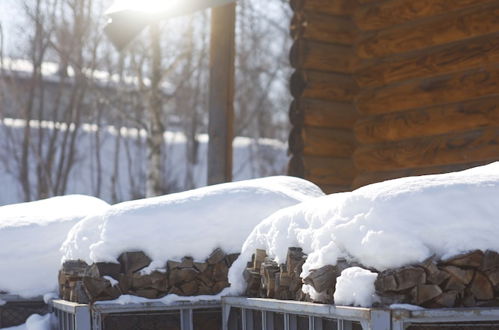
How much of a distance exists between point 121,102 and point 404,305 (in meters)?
16.6

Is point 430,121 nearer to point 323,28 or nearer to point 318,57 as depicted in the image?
point 318,57

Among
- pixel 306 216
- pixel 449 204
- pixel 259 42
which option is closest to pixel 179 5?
pixel 306 216

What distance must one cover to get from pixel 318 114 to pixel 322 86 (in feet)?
0.86

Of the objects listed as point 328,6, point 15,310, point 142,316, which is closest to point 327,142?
point 328,6

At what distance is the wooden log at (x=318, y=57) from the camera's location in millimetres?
8258

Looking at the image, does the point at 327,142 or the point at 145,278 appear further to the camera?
the point at 327,142

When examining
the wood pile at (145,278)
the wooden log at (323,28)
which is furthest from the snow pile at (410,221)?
the wooden log at (323,28)

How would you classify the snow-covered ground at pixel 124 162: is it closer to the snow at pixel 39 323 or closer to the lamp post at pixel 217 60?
the lamp post at pixel 217 60

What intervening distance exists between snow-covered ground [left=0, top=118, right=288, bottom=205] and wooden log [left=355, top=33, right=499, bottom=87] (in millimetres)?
14736

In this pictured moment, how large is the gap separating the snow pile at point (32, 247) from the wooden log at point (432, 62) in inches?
102

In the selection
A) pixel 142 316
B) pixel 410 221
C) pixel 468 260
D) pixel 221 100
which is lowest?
pixel 142 316

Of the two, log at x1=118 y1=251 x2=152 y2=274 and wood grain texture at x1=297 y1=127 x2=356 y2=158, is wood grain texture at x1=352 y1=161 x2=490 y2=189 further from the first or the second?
log at x1=118 y1=251 x2=152 y2=274

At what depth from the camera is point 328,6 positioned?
8.34 metres

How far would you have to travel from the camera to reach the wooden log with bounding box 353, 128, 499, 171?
6633mm
